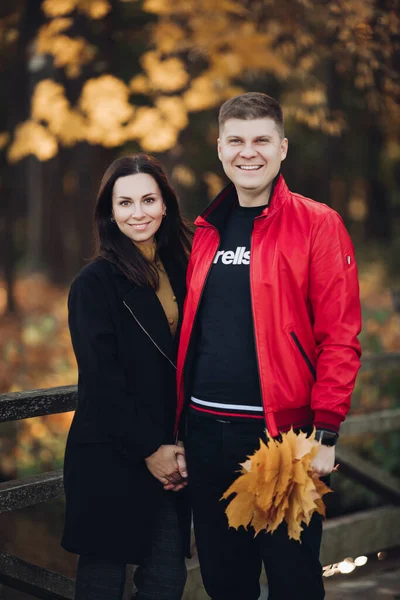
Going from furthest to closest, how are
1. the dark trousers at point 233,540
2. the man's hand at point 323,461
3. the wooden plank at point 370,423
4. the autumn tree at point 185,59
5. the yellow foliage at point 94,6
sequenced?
the yellow foliage at point 94,6 < the autumn tree at point 185,59 < the wooden plank at point 370,423 < the dark trousers at point 233,540 < the man's hand at point 323,461

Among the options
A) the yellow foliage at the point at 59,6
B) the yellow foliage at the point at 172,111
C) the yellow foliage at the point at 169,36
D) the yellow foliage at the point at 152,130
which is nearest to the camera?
the yellow foliage at the point at 59,6

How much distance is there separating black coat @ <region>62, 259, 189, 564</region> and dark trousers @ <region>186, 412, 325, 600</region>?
Answer: 21 centimetres

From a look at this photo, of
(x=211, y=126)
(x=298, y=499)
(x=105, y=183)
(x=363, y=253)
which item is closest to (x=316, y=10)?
(x=105, y=183)

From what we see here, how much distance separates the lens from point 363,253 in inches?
952

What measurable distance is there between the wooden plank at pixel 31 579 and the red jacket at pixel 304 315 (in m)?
1.45

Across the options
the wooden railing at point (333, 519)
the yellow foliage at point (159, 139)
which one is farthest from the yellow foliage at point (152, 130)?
the wooden railing at point (333, 519)

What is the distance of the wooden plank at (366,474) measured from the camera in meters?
5.36

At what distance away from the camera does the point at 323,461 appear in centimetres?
305

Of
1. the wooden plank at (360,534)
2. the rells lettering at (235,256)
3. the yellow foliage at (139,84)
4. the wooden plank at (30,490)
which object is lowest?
the wooden plank at (360,534)

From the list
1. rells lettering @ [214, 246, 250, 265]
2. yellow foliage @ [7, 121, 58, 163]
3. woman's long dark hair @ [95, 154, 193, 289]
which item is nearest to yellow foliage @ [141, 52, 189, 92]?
yellow foliage @ [7, 121, 58, 163]

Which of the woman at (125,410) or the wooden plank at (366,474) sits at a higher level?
the woman at (125,410)

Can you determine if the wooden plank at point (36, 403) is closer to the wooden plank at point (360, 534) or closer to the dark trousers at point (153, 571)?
the dark trousers at point (153, 571)

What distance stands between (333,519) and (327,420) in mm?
2703

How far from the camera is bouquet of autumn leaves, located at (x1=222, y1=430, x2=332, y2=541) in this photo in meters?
2.89
